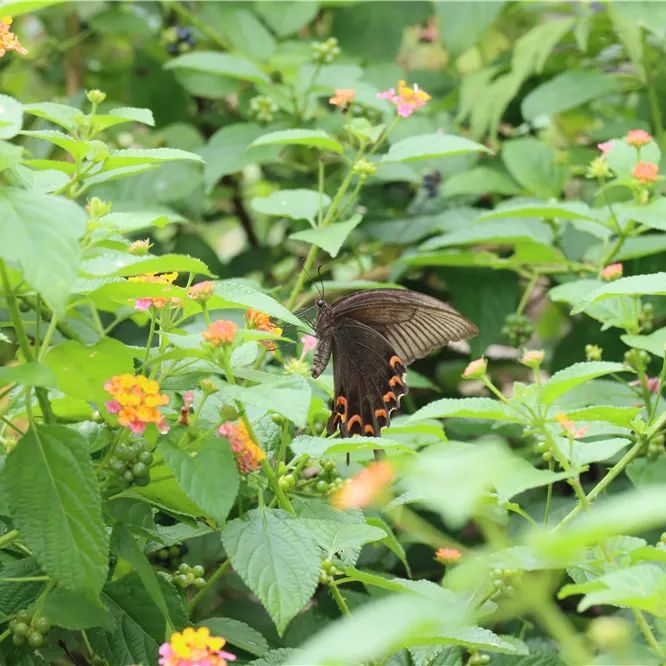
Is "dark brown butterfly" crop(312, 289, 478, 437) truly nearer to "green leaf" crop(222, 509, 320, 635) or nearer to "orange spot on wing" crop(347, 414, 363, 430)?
"orange spot on wing" crop(347, 414, 363, 430)

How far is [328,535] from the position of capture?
141cm

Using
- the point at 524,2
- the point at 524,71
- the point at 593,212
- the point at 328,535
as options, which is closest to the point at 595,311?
the point at 593,212

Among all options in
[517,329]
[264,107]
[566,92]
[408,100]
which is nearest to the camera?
[408,100]

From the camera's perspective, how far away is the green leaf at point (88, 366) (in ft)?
4.33

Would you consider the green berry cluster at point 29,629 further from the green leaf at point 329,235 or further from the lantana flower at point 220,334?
the green leaf at point 329,235

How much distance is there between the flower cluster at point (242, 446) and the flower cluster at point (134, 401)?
0.32ft

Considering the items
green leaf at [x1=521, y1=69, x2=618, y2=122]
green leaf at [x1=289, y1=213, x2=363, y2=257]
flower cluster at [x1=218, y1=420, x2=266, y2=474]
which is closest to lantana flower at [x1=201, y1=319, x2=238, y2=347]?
flower cluster at [x1=218, y1=420, x2=266, y2=474]

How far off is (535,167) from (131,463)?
1.68 metres

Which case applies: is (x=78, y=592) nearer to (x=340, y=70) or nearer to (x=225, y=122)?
(x=340, y=70)

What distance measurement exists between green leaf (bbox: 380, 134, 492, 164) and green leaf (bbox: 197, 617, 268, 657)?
0.90m

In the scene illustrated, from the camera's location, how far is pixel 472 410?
1.32m

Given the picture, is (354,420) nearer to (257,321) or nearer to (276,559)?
(257,321)

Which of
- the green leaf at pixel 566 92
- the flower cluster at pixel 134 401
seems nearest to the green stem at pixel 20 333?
the flower cluster at pixel 134 401

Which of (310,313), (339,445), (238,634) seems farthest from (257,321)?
(310,313)
